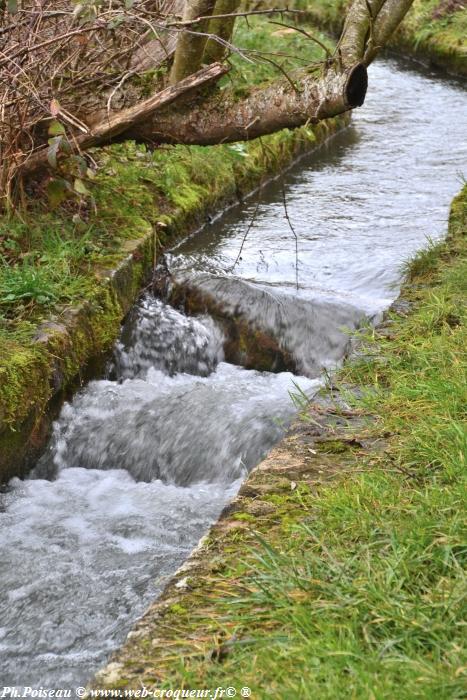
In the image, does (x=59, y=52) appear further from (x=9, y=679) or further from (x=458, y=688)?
(x=458, y=688)

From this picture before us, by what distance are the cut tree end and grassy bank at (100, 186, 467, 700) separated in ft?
6.82

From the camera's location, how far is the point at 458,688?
2.22 metres

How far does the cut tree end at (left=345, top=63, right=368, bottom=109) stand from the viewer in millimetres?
5344

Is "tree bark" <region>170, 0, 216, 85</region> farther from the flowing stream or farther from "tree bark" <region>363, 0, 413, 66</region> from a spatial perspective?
the flowing stream

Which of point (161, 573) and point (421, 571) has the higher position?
point (421, 571)

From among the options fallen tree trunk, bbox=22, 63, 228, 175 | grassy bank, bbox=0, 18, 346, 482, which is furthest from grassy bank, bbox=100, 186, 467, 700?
fallen tree trunk, bbox=22, 63, 228, 175

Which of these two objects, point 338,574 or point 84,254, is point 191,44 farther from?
point 338,574

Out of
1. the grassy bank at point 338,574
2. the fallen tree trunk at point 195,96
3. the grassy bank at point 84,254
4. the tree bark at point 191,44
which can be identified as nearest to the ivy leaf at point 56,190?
the grassy bank at point 84,254

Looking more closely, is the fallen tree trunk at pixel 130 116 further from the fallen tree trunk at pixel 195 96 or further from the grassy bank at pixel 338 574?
the grassy bank at pixel 338 574

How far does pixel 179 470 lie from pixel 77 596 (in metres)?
1.37

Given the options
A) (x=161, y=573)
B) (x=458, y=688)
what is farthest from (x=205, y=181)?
(x=458, y=688)

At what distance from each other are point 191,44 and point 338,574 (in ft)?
14.0

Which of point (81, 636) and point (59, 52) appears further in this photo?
point (59, 52)

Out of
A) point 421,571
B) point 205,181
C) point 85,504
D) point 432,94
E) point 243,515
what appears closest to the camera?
point 421,571
